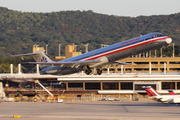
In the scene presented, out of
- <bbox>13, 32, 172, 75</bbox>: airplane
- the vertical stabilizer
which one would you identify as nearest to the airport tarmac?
<bbox>13, 32, 172, 75</bbox>: airplane

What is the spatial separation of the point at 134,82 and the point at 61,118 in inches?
2228

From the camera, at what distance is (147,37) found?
52031 millimetres

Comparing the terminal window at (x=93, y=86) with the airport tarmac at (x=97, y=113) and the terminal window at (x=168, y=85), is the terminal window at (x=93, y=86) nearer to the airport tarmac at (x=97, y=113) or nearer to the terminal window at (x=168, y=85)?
the terminal window at (x=168, y=85)

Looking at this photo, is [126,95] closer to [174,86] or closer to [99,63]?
[174,86]

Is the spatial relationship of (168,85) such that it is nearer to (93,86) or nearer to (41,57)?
(93,86)

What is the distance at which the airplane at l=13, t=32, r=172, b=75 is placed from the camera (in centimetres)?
5191

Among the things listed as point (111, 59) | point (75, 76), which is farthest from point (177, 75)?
point (111, 59)

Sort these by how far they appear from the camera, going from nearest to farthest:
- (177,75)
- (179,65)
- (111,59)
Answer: (111,59) → (177,75) → (179,65)

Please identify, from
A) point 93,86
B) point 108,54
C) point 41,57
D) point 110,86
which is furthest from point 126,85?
point 108,54

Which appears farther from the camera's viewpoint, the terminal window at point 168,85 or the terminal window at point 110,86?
the terminal window at point 110,86

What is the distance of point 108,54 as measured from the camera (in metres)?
54.9

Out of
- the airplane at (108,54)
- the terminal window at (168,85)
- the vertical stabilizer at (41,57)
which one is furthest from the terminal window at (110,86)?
the airplane at (108,54)

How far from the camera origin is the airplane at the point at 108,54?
170 ft

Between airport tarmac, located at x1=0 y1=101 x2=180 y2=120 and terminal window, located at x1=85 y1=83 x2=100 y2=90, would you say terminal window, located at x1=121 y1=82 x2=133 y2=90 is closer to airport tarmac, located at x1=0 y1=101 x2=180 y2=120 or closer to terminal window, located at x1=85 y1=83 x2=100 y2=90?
terminal window, located at x1=85 y1=83 x2=100 y2=90
